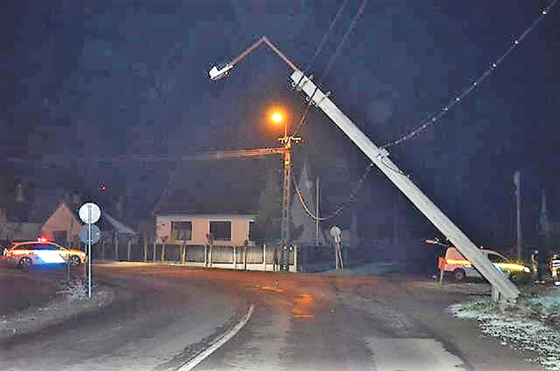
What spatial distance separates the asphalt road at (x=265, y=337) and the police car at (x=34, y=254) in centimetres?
1796

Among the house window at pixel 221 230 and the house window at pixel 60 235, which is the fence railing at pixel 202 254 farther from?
the house window at pixel 60 235

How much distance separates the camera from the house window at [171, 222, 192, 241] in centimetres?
5416

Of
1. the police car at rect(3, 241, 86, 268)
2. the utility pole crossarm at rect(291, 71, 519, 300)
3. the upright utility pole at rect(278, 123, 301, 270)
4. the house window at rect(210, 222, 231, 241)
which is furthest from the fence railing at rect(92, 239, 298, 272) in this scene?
the utility pole crossarm at rect(291, 71, 519, 300)

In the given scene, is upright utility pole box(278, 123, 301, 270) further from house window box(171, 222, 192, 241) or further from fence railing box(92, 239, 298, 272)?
house window box(171, 222, 192, 241)

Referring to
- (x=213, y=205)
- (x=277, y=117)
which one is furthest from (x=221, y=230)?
(x=277, y=117)

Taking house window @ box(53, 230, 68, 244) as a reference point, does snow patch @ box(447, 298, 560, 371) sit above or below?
below

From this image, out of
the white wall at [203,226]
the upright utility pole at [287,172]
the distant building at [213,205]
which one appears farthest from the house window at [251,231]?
the upright utility pole at [287,172]

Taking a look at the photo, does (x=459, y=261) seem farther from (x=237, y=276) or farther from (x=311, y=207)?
(x=311, y=207)

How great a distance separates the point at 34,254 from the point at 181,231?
56.2ft

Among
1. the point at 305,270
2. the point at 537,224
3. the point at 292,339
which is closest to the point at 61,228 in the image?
the point at 305,270

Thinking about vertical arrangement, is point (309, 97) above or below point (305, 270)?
above

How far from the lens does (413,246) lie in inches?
2788

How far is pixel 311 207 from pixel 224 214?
7.69m

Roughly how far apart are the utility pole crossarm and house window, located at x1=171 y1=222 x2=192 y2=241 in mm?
35008
